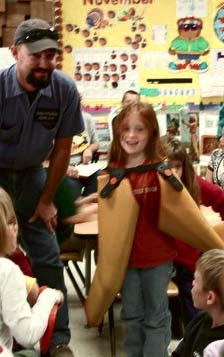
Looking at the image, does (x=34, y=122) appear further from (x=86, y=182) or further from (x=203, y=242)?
(x=86, y=182)

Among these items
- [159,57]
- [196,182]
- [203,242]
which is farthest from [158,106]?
[203,242]

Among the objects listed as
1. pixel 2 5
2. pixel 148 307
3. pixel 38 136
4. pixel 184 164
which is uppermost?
pixel 2 5

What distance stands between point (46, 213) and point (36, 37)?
0.75 meters

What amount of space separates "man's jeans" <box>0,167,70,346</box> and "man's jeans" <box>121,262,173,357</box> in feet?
1.26

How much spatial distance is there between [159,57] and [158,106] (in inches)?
17.3

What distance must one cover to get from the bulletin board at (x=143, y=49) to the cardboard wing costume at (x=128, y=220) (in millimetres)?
3046

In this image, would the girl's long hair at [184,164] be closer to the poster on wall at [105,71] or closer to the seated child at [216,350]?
the seated child at [216,350]

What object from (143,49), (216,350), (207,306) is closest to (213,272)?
(207,306)

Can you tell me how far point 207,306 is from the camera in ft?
5.53

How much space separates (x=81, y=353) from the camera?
2.89 m

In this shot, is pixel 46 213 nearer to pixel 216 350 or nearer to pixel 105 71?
pixel 216 350

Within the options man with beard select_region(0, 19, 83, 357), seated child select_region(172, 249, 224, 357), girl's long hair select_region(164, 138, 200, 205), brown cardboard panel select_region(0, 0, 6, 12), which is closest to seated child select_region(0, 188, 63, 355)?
seated child select_region(172, 249, 224, 357)

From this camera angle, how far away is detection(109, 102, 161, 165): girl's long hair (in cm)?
223

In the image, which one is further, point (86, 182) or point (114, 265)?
point (86, 182)
